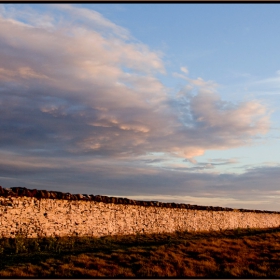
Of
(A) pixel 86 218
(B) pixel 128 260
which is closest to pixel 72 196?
(A) pixel 86 218

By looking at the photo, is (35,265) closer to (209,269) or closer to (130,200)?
(209,269)

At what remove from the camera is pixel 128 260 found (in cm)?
1441

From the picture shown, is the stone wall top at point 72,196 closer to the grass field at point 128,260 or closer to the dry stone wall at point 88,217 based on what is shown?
the dry stone wall at point 88,217

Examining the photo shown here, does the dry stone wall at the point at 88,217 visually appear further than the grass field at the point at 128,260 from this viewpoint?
Yes

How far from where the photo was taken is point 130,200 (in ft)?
78.0

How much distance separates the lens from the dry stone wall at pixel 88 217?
56.2 feet

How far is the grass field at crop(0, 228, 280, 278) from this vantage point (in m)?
12.3

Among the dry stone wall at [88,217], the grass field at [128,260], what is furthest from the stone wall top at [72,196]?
the grass field at [128,260]

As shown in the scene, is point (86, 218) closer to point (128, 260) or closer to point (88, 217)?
point (88, 217)

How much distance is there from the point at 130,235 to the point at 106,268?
10.3 metres

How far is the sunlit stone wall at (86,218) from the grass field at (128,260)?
1.86 feet

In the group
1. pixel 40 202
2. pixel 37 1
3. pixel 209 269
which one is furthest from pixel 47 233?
pixel 37 1

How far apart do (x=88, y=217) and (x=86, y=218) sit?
17cm

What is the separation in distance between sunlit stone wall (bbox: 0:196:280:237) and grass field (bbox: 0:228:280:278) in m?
0.57
